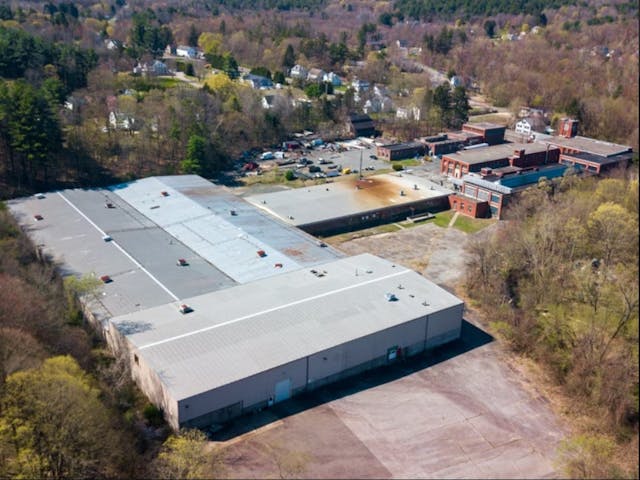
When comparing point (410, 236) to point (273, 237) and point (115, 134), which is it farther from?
point (115, 134)

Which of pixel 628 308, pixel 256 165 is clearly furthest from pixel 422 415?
pixel 256 165

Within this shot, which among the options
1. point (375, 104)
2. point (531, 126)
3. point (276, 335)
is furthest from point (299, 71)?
point (276, 335)

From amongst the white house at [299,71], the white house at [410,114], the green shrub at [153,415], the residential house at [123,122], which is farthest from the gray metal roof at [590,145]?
the green shrub at [153,415]

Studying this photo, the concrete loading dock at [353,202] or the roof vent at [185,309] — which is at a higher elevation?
the roof vent at [185,309]

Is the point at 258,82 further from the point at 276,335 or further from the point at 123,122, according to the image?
the point at 276,335

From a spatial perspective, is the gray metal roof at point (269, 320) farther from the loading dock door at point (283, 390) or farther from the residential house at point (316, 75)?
the residential house at point (316, 75)

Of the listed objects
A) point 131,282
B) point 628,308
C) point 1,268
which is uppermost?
point 628,308

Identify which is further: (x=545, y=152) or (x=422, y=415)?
(x=545, y=152)
